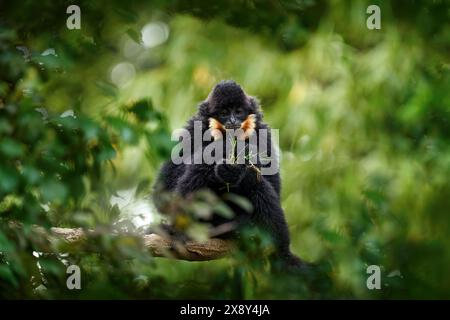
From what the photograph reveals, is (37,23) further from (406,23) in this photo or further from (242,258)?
(406,23)

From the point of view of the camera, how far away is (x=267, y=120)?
5.13 m

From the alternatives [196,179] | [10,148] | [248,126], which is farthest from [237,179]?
[10,148]

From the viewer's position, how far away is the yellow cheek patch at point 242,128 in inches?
130

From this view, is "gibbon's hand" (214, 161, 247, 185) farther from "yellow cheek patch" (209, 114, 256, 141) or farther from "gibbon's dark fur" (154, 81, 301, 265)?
"yellow cheek patch" (209, 114, 256, 141)

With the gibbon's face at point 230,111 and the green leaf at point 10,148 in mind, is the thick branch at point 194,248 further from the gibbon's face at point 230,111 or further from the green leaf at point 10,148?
the green leaf at point 10,148

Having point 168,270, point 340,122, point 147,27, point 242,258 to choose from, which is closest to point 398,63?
point 340,122

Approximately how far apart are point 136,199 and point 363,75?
394 cm

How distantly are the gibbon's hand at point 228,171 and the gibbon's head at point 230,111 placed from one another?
0.65 ft

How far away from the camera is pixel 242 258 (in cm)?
260

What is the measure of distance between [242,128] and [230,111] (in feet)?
0.33

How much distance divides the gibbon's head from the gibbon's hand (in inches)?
7.8

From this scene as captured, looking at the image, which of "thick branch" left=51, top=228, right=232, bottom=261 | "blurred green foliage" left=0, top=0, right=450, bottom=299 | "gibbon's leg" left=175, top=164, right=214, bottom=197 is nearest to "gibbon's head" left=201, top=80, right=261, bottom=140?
"gibbon's leg" left=175, top=164, right=214, bottom=197

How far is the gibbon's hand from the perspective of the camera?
10.3ft

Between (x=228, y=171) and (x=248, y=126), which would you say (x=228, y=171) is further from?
(x=248, y=126)
